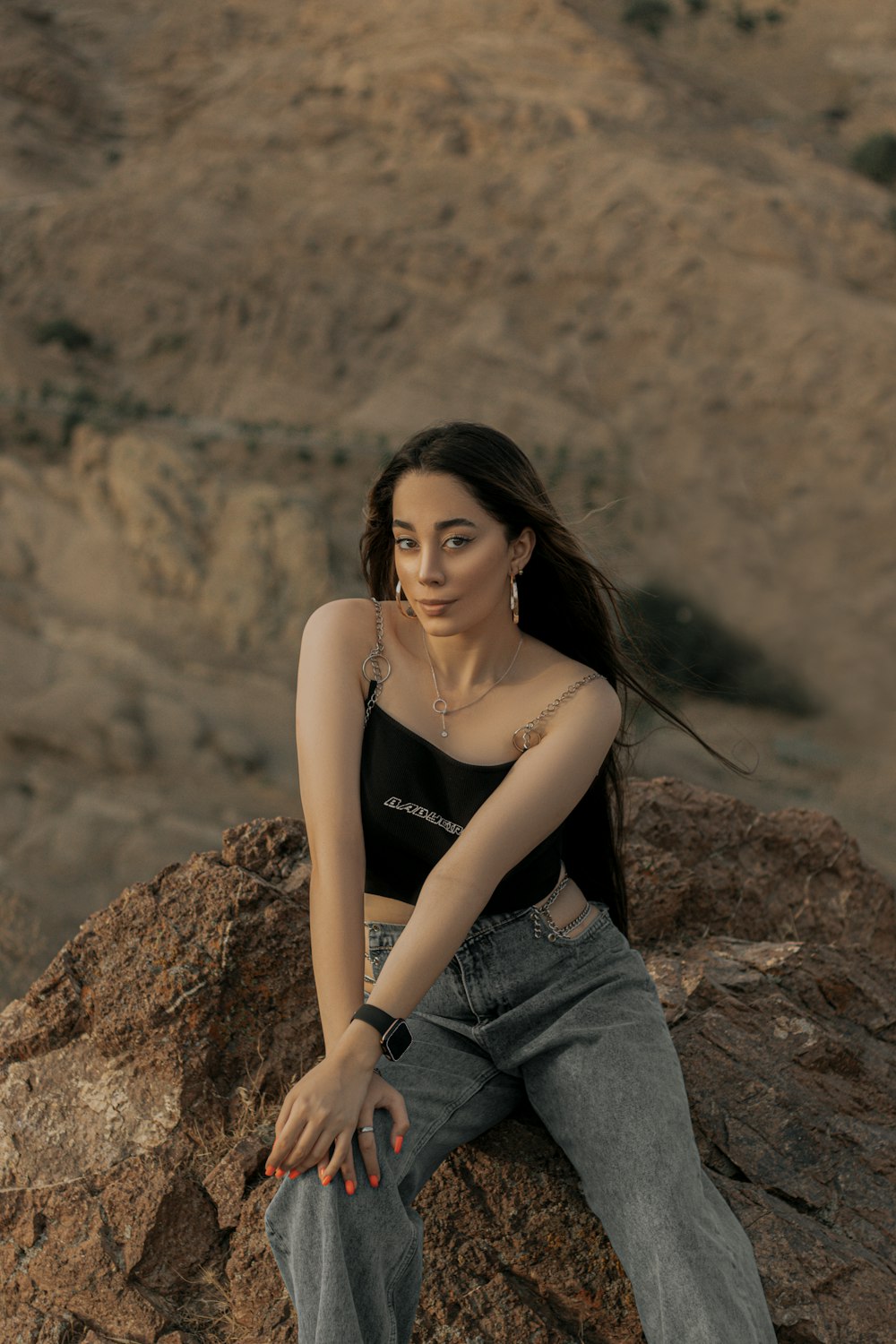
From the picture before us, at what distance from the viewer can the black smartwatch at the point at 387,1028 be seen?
2.27 metres

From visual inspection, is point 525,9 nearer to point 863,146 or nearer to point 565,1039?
point 863,146

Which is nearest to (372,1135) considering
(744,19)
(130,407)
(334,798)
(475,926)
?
Result: (475,926)

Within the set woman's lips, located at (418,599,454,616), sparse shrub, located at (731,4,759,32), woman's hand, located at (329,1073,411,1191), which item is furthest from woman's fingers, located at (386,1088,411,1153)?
sparse shrub, located at (731,4,759,32)

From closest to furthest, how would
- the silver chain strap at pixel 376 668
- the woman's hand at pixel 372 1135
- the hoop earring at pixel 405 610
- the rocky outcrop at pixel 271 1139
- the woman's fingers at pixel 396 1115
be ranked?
the woman's hand at pixel 372 1135
the woman's fingers at pixel 396 1115
the rocky outcrop at pixel 271 1139
the silver chain strap at pixel 376 668
the hoop earring at pixel 405 610

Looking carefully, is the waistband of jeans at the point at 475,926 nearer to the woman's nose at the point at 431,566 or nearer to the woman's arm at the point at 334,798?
the woman's arm at the point at 334,798

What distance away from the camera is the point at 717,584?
697 inches

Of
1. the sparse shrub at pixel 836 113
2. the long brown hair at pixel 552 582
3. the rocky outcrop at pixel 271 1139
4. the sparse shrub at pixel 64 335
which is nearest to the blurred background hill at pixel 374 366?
the sparse shrub at pixel 64 335

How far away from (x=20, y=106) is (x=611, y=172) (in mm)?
10654

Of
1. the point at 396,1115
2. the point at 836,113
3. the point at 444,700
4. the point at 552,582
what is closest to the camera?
the point at 396,1115

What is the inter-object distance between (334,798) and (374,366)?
1729 centimetres

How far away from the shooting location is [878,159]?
23.7 m

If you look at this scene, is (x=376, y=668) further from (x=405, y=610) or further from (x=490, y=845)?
(x=490, y=845)

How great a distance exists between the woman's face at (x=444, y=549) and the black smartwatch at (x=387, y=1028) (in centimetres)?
81

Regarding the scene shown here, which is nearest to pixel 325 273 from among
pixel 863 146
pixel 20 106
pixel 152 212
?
pixel 152 212
